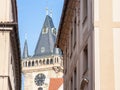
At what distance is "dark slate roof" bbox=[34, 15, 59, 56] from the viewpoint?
18612cm

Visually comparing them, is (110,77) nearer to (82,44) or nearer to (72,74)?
(82,44)

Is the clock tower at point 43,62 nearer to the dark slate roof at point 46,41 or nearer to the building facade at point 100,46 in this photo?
the dark slate roof at point 46,41

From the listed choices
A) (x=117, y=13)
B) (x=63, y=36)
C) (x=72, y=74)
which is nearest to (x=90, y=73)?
(x=117, y=13)

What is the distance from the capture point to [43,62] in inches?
7195

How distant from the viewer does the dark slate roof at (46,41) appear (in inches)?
7328

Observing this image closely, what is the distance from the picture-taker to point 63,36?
39875mm

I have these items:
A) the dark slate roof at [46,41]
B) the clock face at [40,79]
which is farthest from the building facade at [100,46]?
the dark slate roof at [46,41]

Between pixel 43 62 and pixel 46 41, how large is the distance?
855 centimetres

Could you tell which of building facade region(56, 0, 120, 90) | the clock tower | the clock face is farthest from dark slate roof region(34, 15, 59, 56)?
building facade region(56, 0, 120, 90)

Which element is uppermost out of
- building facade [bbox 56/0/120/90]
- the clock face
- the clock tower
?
building facade [bbox 56/0/120/90]

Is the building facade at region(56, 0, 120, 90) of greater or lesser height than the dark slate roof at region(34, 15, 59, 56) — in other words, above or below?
above

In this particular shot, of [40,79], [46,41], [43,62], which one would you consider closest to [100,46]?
[40,79]

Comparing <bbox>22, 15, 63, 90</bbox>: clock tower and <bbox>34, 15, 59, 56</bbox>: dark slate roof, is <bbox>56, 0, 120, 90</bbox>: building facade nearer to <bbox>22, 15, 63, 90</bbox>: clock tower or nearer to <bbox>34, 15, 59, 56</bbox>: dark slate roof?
<bbox>22, 15, 63, 90</bbox>: clock tower

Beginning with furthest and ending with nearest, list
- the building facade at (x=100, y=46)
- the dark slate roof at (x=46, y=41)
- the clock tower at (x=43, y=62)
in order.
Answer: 1. the dark slate roof at (x=46, y=41)
2. the clock tower at (x=43, y=62)
3. the building facade at (x=100, y=46)
